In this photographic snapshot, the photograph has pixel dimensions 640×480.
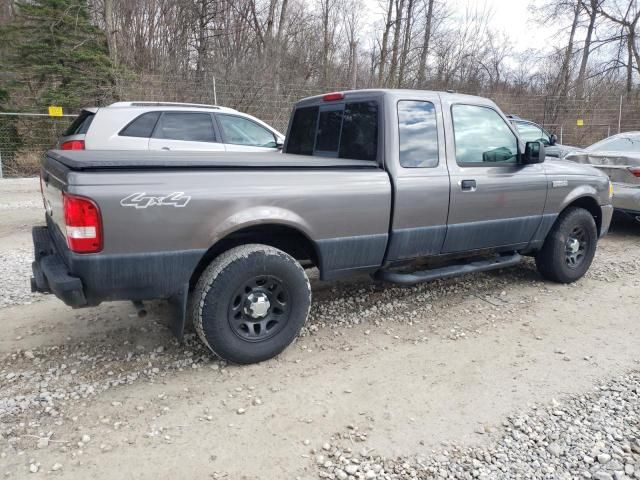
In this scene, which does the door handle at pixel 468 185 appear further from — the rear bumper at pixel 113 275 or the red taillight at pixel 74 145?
the red taillight at pixel 74 145

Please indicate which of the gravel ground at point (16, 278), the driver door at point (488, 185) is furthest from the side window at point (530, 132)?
the gravel ground at point (16, 278)

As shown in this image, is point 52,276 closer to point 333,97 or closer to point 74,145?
point 333,97

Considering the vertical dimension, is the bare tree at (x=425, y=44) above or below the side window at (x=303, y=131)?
above

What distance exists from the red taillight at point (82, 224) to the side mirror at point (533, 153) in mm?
3776

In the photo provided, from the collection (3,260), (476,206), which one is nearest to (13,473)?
→ (476,206)

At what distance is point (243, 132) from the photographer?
796cm

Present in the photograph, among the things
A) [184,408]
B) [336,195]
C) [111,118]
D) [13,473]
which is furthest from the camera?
[111,118]

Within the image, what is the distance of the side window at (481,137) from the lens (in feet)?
14.1

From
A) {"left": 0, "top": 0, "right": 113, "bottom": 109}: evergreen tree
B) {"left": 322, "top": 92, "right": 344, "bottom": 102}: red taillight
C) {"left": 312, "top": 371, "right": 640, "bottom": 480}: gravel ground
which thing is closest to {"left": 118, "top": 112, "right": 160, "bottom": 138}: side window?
{"left": 322, "top": 92, "right": 344, "bottom": 102}: red taillight

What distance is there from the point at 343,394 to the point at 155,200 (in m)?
1.69

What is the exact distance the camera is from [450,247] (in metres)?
4.29

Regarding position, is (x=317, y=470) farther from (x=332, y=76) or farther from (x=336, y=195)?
(x=332, y=76)

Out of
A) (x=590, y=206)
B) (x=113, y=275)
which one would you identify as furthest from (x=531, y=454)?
(x=590, y=206)

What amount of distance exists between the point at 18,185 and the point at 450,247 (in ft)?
37.3
